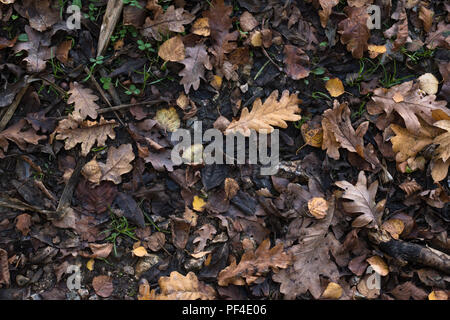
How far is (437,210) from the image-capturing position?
8.63 ft

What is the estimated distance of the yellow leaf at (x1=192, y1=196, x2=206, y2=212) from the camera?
2.58 metres

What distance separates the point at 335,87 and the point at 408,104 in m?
0.49

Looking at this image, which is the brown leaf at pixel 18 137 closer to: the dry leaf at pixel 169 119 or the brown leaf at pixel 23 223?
the brown leaf at pixel 23 223

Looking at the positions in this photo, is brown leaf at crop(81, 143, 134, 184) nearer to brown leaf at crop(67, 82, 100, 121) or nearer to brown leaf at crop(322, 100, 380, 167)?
brown leaf at crop(67, 82, 100, 121)

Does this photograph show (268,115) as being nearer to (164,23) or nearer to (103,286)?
(164,23)

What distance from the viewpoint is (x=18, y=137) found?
2568mm

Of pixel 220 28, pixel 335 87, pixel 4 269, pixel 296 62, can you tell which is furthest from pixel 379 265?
pixel 4 269

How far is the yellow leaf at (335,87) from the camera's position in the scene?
272cm

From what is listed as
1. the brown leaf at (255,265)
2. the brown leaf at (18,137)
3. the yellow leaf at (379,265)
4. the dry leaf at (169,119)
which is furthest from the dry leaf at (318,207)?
the brown leaf at (18,137)
